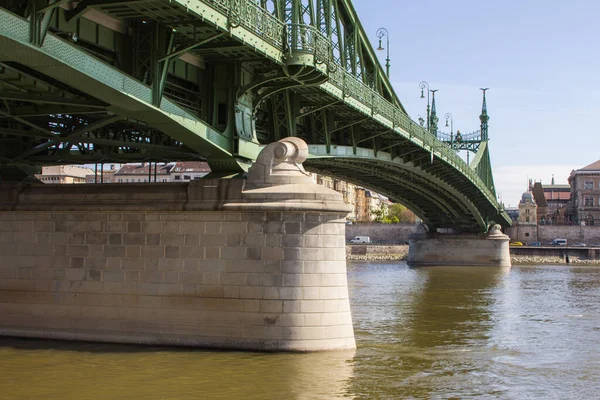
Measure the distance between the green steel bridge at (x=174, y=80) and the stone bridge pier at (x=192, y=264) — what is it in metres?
1.64

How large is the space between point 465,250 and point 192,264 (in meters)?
61.2

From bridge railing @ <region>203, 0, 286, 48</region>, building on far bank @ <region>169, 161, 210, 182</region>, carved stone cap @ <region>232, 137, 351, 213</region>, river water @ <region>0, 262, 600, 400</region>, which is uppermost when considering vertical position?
building on far bank @ <region>169, 161, 210, 182</region>

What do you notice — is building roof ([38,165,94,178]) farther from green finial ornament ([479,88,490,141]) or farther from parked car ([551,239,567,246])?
parked car ([551,239,567,246])

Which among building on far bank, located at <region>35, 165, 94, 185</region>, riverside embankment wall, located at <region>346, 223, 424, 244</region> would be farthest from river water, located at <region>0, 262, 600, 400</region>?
riverside embankment wall, located at <region>346, 223, 424, 244</region>

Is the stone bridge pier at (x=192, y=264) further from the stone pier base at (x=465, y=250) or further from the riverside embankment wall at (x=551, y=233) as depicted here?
the riverside embankment wall at (x=551, y=233)

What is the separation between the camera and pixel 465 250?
261 ft

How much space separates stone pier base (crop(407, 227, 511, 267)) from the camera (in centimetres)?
7888

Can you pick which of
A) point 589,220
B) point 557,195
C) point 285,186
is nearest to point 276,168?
point 285,186

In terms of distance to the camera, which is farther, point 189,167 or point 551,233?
point 551,233

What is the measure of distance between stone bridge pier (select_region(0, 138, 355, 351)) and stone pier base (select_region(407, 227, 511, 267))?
59186mm

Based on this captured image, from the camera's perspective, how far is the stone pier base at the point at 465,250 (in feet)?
259

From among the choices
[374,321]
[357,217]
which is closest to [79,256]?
[374,321]

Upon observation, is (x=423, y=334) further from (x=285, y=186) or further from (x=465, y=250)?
(x=465, y=250)

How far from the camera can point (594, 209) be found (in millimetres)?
Answer: 140500
